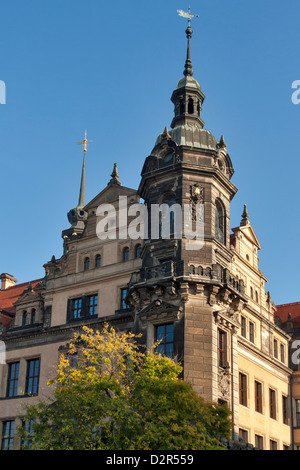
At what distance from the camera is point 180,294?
3956 cm

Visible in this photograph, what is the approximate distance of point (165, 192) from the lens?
4306 cm

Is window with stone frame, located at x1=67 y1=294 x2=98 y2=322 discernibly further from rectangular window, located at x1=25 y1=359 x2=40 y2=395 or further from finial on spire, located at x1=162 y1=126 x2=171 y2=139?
finial on spire, located at x1=162 y1=126 x2=171 y2=139

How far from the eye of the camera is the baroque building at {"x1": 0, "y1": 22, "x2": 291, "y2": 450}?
39.7m

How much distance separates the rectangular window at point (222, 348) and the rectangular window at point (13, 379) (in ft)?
48.0

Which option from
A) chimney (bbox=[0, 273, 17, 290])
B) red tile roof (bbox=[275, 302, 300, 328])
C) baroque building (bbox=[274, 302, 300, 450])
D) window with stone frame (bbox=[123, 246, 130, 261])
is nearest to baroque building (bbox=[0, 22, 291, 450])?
window with stone frame (bbox=[123, 246, 130, 261])

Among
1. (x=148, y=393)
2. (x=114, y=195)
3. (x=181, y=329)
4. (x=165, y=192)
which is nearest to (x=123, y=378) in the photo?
(x=148, y=393)

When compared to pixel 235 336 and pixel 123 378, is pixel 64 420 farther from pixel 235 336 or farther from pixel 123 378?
pixel 235 336

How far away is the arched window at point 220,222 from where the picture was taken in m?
43.6

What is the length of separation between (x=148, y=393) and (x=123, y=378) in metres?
2.98

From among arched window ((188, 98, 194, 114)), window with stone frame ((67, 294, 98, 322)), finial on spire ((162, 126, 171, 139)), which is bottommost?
window with stone frame ((67, 294, 98, 322))

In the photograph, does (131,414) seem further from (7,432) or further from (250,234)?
(250,234)

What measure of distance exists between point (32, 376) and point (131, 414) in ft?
59.7

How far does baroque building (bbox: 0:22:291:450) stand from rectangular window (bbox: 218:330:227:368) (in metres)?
0.06

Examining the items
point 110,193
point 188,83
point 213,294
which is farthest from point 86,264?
point 188,83
